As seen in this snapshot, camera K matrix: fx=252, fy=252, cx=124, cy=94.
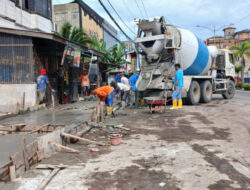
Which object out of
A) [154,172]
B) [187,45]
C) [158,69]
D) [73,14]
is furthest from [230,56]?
[73,14]

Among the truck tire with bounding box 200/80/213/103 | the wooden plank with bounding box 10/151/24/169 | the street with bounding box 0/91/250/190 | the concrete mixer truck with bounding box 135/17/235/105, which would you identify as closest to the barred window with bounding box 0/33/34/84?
the street with bounding box 0/91/250/190

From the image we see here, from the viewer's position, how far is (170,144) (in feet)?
17.3

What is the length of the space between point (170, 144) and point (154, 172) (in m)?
1.65

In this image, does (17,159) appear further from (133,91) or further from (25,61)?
(133,91)

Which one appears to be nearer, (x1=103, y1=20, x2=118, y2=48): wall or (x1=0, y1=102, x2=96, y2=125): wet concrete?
(x1=0, y1=102, x2=96, y2=125): wet concrete

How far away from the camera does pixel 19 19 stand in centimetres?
1242

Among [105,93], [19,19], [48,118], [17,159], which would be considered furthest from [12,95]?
[17,159]

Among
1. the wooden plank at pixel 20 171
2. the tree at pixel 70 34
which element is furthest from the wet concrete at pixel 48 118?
the tree at pixel 70 34

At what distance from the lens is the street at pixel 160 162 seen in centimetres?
333

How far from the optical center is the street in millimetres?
3332

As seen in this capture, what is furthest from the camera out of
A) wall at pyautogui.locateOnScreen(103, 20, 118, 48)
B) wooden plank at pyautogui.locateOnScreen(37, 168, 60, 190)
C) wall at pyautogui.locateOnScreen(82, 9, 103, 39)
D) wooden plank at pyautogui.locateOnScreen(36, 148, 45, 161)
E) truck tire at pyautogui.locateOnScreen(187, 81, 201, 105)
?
wall at pyautogui.locateOnScreen(103, 20, 118, 48)

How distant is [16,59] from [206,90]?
379 inches

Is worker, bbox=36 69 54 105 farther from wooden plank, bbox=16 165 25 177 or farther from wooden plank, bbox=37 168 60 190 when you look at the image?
wooden plank, bbox=37 168 60 190

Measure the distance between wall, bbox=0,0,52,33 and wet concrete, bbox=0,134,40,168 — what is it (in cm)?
726
